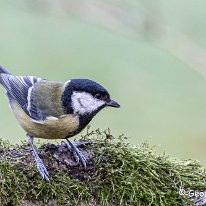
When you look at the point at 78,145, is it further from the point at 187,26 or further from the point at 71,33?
the point at 71,33

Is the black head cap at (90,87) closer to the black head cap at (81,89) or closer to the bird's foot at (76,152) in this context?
the black head cap at (81,89)

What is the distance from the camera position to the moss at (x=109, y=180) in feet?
8.63

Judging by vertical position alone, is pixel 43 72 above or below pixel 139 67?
below

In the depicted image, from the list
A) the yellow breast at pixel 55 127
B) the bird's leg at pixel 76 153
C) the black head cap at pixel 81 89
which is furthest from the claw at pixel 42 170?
the black head cap at pixel 81 89

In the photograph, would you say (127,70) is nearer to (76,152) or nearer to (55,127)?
(55,127)

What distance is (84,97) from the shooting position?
122 inches

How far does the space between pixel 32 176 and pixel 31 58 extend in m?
3.95

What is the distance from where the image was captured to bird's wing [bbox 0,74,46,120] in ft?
10.7

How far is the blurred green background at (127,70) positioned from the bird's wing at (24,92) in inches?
60.3

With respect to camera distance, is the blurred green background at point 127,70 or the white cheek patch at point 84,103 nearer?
the white cheek patch at point 84,103

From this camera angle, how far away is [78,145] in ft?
9.80

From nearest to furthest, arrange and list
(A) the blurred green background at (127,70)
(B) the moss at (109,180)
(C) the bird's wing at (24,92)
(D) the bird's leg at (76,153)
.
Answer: (B) the moss at (109,180) < (D) the bird's leg at (76,153) < (C) the bird's wing at (24,92) < (A) the blurred green background at (127,70)

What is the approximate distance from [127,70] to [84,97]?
12.0ft

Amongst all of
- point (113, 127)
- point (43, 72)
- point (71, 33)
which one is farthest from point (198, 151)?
point (71, 33)
